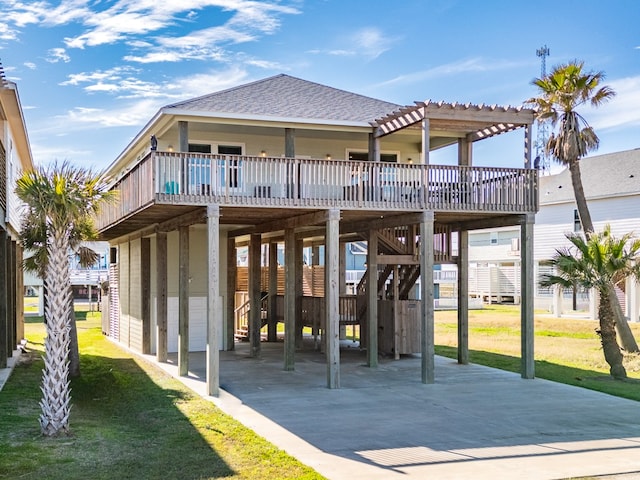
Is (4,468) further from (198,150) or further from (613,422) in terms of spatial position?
(198,150)

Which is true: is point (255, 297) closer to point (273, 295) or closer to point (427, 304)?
point (273, 295)

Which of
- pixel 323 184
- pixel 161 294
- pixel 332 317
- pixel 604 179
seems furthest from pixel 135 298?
pixel 604 179

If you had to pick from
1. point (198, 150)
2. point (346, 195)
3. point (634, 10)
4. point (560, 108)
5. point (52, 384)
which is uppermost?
point (634, 10)

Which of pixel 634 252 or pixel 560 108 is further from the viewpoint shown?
pixel 560 108

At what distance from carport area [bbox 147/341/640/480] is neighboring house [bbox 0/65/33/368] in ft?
14.2

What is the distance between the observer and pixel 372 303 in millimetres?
18953

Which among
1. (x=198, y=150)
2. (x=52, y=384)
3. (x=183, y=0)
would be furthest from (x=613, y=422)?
(x=183, y=0)

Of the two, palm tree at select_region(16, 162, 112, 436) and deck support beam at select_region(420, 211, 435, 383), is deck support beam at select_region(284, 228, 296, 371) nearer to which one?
deck support beam at select_region(420, 211, 435, 383)

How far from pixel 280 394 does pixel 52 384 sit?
5074 millimetres

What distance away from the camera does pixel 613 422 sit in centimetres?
1227

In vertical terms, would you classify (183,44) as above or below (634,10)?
below

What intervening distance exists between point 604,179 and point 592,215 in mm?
1926

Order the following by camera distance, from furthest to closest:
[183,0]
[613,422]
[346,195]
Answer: [183,0] → [346,195] → [613,422]

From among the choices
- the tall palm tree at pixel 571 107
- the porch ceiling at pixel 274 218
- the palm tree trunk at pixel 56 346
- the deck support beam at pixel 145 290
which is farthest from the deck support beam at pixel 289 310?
the tall palm tree at pixel 571 107
